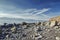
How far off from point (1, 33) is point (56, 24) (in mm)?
4968

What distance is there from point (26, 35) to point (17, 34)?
759 millimetres

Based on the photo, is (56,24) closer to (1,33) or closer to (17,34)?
(17,34)

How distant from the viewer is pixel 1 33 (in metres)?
11.3

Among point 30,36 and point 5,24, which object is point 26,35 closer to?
point 30,36

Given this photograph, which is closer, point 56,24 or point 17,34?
point 17,34

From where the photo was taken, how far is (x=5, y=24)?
14875 mm

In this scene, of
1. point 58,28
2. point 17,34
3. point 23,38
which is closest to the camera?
point 23,38

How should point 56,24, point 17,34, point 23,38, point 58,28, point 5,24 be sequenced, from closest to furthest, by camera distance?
point 23,38 → point 17,34 → point 58,28 → point 56,24 → point 5,24

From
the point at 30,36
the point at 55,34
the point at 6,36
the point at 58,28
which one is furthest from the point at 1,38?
the point at 58,28

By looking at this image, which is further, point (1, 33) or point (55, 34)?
point (1, 33)

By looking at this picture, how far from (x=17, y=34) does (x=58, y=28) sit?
11.7ft

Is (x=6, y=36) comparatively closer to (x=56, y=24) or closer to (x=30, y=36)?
(x=30, y=36)

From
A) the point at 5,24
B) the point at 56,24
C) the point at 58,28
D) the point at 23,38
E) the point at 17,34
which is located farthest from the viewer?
the point at 5,24

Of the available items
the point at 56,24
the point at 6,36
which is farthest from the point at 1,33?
the point at 56,24
